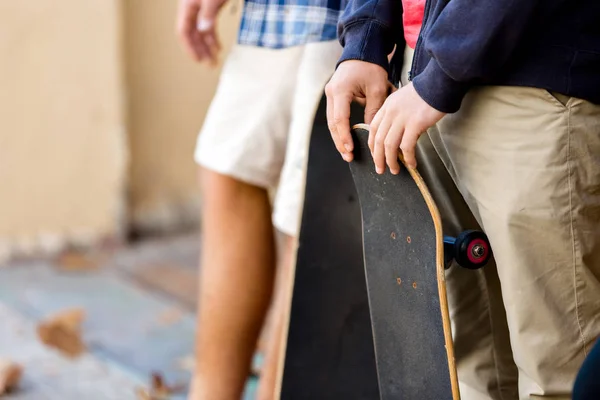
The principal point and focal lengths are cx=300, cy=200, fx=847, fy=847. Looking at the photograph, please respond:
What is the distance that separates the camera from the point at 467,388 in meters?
1.35

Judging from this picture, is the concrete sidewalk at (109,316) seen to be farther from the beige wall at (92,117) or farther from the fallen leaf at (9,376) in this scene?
the beige wall at (92,117)

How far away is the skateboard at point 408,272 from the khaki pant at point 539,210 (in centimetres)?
7

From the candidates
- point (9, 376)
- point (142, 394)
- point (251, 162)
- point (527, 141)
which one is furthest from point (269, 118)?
point (9, 376)

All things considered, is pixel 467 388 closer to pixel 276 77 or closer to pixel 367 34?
pixel 367 34

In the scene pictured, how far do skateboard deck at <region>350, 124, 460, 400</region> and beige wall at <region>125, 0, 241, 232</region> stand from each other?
7.59ft

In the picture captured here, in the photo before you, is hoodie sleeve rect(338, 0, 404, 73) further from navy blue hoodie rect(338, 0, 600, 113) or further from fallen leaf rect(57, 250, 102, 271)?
fallen leaf rect(57, 250, 102, 271)

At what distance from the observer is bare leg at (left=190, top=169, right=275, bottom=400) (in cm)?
184

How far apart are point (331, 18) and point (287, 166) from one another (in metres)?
0.30

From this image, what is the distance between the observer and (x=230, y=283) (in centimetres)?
185

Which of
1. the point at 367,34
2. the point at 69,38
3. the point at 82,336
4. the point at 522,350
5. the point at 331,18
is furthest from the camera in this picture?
the point at 69,38

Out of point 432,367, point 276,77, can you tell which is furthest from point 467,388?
point 276,77

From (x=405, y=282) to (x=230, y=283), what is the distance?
647mm

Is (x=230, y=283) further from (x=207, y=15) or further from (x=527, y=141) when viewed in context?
(x=527, y=141)

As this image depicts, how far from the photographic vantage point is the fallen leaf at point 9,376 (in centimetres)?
225
